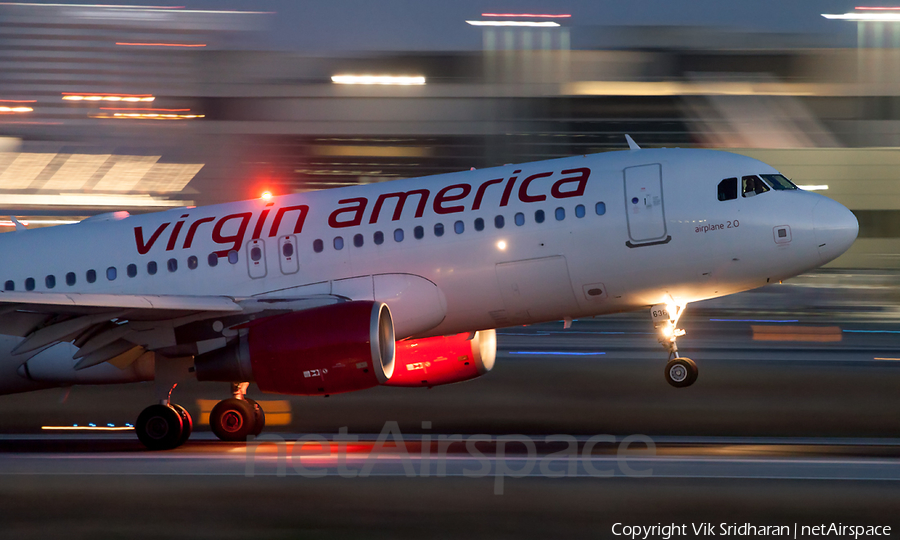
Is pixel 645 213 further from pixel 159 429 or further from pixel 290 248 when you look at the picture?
pixel 159 429

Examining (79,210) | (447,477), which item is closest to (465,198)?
(447,477)

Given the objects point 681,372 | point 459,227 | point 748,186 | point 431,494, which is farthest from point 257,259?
point 748,186

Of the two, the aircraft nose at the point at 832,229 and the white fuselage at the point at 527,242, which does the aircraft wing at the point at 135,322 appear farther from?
the aircraft nose at the point at 832,229

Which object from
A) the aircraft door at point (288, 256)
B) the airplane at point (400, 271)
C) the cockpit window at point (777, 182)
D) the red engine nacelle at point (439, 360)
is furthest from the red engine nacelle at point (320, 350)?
the cockpit window at point (777, 182)

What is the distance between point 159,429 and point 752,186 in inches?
417

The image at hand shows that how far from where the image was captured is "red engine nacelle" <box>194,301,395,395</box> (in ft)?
46.9

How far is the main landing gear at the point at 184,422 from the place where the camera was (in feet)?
52.7

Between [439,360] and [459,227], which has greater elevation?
[459,227]

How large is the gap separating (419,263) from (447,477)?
469cm

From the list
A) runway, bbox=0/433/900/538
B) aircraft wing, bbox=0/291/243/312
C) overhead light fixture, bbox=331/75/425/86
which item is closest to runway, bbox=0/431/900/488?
runway, bbox=0/433/900/538

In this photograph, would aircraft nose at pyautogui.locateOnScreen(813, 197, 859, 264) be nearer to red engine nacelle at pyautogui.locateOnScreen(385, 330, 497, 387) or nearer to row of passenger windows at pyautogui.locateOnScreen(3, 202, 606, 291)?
row of passenger windows at pyautogui.locateOnScreen(3, 202, 606, 291)

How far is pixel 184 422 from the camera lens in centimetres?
1630

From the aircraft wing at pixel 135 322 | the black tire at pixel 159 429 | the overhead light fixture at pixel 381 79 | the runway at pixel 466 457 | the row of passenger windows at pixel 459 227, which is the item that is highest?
the overhead light fixture at pixel 381 79

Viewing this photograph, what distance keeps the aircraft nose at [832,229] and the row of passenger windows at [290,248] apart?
3360 mm
